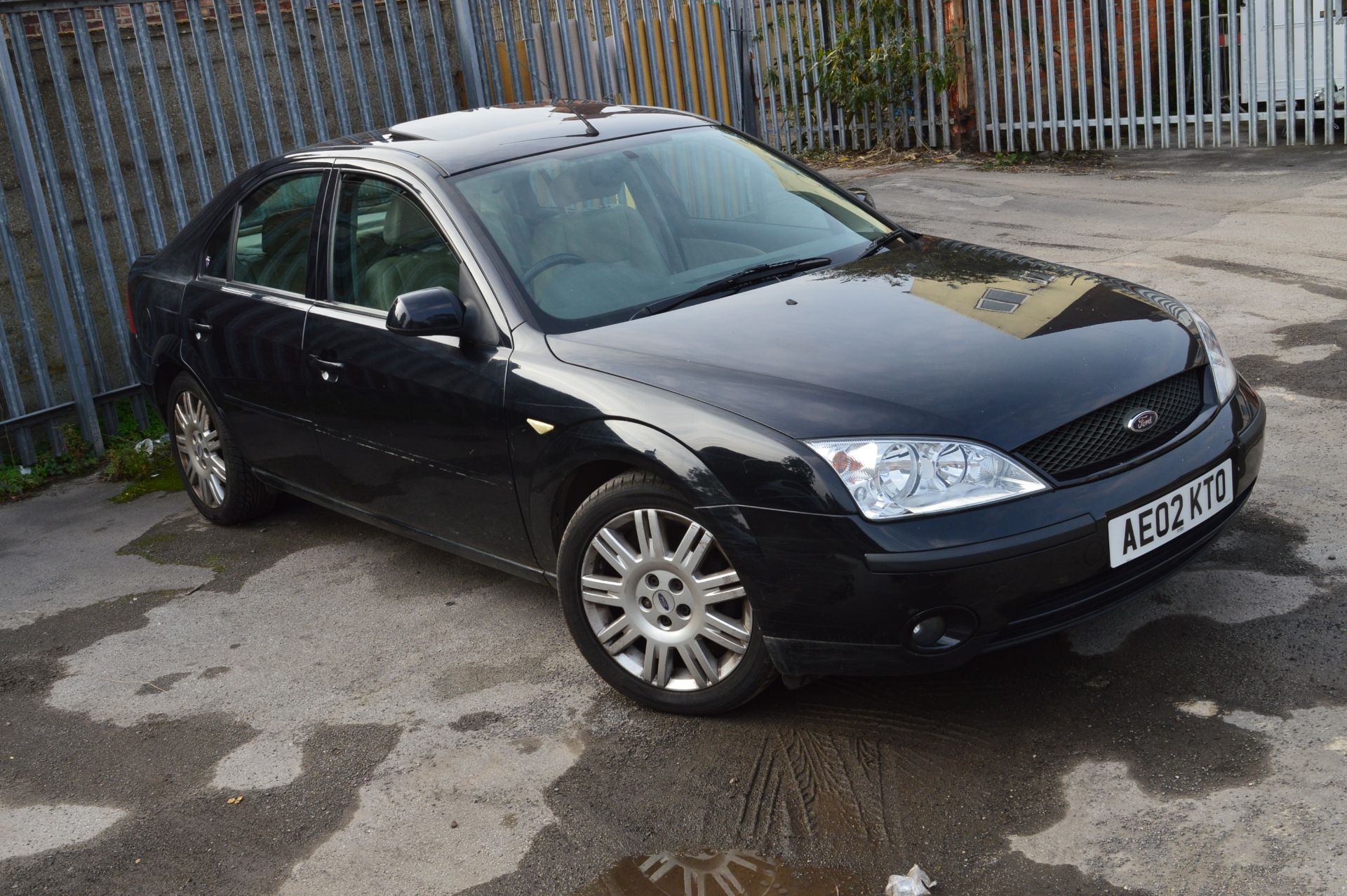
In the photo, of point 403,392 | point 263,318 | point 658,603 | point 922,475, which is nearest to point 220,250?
point 263,318

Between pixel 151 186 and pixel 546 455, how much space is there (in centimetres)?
488

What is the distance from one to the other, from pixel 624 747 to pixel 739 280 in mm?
1554

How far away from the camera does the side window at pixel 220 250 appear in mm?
5648

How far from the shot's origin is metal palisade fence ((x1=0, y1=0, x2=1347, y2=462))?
292 inches

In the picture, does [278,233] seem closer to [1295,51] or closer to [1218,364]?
[1218,364]

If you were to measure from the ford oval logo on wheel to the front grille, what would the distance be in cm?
1

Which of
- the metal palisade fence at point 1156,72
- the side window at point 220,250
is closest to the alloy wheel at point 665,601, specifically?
the side window at point 220,250

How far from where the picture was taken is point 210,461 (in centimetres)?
598

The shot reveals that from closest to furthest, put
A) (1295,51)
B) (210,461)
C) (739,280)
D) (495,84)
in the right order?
(739,280), (210,461), (495,84), (1295,51)

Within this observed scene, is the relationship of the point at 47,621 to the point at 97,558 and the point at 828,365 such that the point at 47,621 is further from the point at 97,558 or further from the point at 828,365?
the point at 828,365

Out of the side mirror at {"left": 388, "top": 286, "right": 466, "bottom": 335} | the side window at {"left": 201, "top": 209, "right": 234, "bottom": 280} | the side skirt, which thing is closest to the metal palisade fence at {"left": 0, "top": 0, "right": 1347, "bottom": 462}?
the side window at {"left": 201, "top": 209, "right": 234, "bottom": 280}

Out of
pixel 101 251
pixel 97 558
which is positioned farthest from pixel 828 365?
pixel 101 251

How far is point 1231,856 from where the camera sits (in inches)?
113

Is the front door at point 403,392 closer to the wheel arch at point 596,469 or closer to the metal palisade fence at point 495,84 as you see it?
the wheel arch at point 596,469
